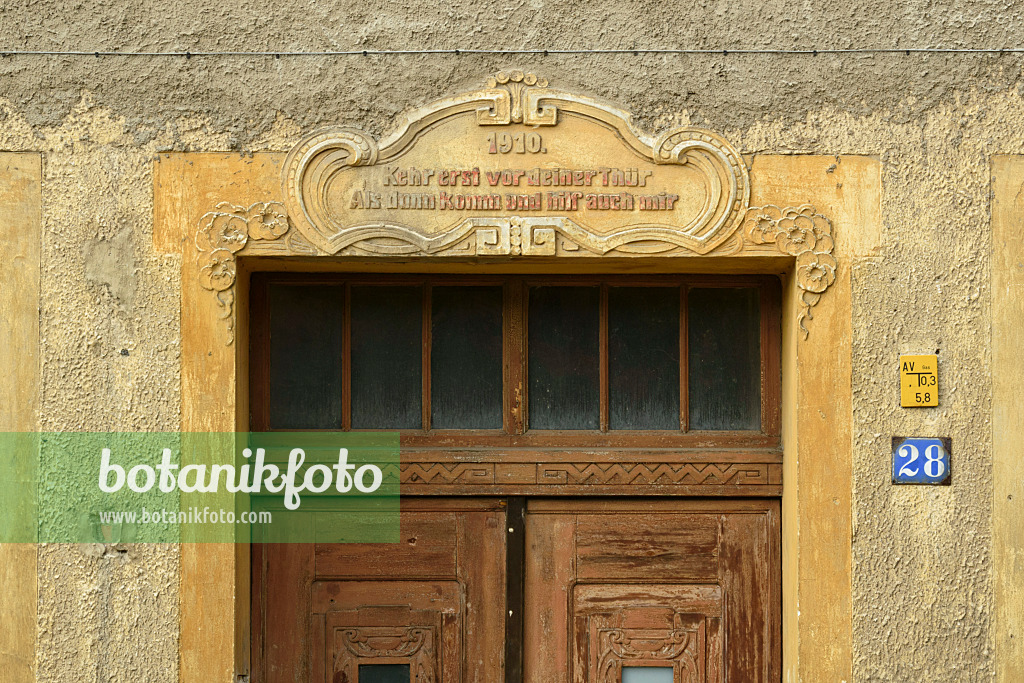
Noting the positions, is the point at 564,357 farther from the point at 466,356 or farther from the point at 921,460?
the point at 921,460

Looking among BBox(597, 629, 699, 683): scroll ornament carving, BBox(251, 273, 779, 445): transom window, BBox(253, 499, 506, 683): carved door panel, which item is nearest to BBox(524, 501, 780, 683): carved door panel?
BBox(597, 629, 699, 683): scroll ornament carving

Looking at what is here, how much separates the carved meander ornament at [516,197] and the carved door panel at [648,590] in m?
0.95

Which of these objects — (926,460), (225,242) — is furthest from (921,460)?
(225,242)

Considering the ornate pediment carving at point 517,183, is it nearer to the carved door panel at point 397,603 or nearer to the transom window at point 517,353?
the transom window at point 517,353

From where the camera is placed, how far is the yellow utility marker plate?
10.8 feet

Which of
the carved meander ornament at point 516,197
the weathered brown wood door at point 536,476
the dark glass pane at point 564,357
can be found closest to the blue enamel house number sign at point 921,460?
the weathered brown wood door at point 536,476

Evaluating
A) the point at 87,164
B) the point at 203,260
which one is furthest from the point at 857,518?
the point at 87,164

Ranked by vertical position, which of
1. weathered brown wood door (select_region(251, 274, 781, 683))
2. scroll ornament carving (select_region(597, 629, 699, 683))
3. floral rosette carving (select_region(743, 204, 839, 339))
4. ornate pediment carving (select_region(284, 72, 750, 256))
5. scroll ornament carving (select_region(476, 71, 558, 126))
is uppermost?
scroll ornament carving (select_region(476, 71, 558, 126))

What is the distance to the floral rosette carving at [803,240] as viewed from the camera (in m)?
3.31

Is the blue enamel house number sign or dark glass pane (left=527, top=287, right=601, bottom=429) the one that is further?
dark glass pane (left=527, top=287, right=601, bottom=429)

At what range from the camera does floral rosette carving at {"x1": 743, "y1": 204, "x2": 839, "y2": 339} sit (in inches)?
130

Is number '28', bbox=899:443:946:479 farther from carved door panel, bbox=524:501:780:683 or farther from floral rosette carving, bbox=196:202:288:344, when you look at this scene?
floral rosette carving, bbox=196:202:288:344

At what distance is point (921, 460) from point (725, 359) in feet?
2.63

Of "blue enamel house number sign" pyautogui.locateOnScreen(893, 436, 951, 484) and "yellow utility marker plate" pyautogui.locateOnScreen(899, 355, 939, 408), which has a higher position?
"yellow utility marker plate" pyautogui.locateOnScreen(899, 355, 939, 408)
